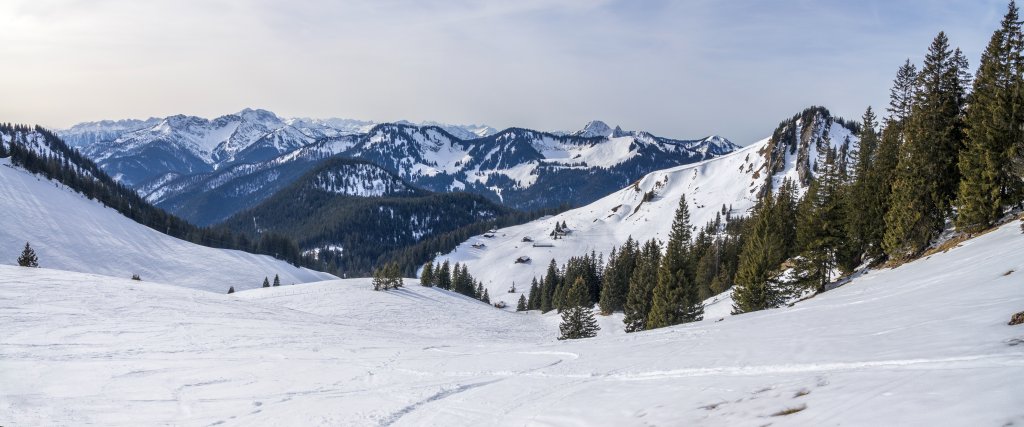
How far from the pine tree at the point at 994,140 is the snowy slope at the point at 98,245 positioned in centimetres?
11031

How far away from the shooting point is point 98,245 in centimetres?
9712

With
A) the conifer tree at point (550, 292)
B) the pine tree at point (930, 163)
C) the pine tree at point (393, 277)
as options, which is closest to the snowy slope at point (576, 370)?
the pine tree at point (930, 163)

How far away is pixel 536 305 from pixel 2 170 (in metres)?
128

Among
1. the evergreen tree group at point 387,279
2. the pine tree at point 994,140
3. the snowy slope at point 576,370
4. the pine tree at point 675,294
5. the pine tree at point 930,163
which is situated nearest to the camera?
the snowy slope at point 576,370

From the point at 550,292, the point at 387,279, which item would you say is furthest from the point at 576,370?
the point at 550,292

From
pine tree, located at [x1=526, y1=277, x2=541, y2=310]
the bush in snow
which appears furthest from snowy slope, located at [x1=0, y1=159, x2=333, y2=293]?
the bush in snow

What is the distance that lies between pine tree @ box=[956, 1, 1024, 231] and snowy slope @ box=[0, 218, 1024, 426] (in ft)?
12.0

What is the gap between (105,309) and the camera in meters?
30.4

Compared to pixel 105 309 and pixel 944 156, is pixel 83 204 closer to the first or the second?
pixel 105 309

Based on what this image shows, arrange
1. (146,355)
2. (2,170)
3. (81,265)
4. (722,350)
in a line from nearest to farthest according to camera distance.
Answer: (722,350)
(146,355)
(81,265)
(2,170)

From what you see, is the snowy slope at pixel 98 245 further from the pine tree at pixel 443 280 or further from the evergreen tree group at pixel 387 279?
the evergreen tree group at pixel 387 279

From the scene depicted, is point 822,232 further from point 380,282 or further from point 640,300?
point 380,282

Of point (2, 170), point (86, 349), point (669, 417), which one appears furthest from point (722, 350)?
point (2, 170)

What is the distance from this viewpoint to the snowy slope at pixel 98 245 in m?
87.8
